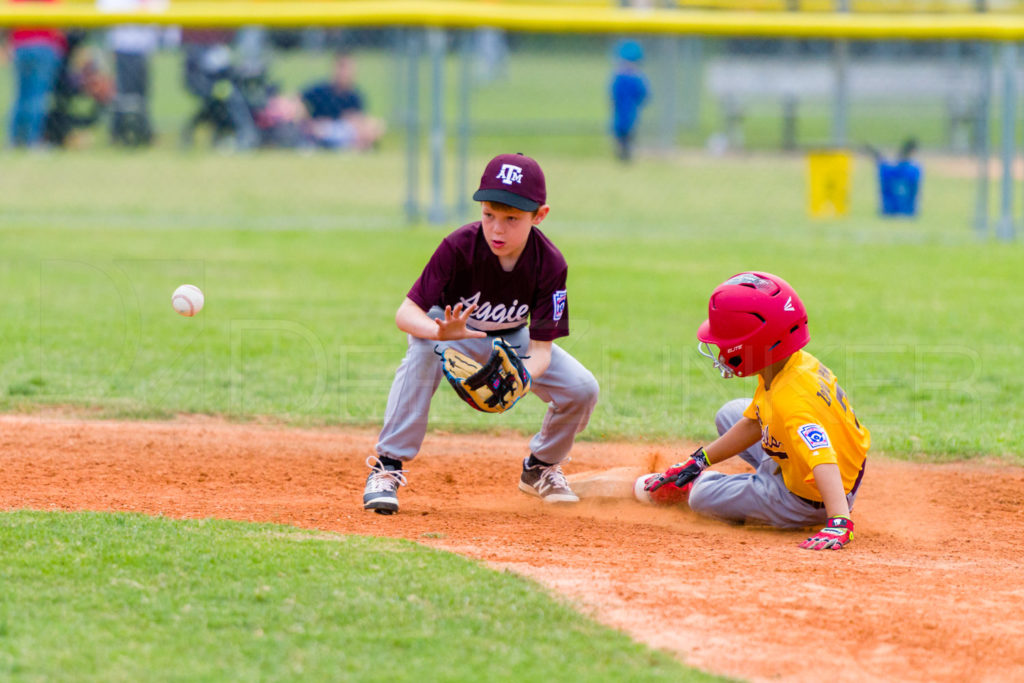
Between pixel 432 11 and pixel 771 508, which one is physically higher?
pixel 432 11

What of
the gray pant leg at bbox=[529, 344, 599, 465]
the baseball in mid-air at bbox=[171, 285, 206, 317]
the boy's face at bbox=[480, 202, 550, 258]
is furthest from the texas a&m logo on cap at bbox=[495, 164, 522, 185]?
the baseball in mid-air at bbox=[171, 285, 206, 317]

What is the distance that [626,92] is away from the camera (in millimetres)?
17609

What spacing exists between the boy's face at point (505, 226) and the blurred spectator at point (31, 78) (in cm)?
1219

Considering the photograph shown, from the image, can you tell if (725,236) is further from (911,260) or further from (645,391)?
(645,391)

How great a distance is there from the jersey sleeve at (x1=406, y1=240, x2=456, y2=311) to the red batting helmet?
98cm

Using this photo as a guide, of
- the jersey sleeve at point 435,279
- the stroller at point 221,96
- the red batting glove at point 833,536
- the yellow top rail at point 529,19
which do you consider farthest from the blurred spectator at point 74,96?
the red batting glove at point 833,536

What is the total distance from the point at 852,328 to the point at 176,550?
19.0 ft

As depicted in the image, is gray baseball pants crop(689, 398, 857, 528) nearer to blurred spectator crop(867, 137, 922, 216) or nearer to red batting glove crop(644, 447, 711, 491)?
red batting glove crop(644, 447, 711, 491)

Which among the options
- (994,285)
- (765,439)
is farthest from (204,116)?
(765,439)

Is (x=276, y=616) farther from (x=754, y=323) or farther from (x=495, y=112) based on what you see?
(x=495, y=112)

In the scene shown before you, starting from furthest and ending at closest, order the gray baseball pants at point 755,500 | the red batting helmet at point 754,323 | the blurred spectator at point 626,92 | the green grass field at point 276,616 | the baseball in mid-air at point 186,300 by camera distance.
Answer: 1. the blurred spectator at point 626,92
2. the baseball in mid-air at point 186,300
3. the gray baseball pants at point 755,500
4. the red batting helmet at point 754,323
5. the green grass field at point 276,616

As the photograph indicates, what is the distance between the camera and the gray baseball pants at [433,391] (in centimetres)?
480

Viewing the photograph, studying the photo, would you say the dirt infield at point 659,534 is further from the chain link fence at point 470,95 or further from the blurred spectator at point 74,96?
the blurred spectator at point 74,96

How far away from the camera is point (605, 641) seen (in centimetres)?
331
